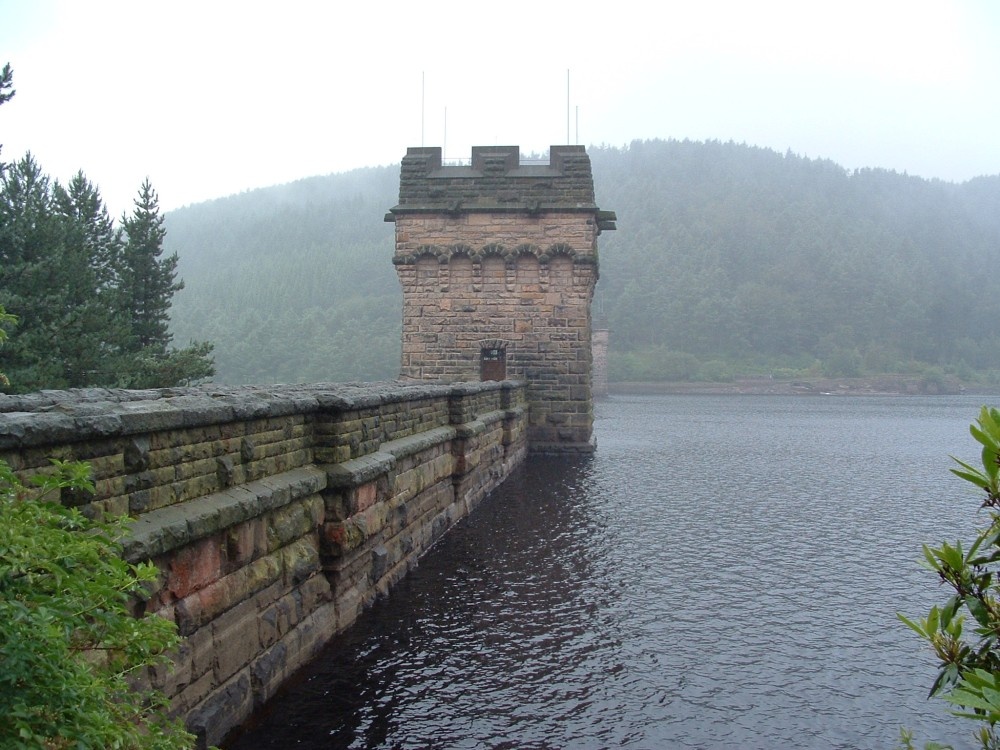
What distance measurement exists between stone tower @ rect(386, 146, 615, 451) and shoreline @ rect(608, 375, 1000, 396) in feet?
252

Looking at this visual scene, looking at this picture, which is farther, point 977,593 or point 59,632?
point 977,593

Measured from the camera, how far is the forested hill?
10281cm

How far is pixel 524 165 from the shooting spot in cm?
2297

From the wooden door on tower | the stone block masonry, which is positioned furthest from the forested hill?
the stone block masonry

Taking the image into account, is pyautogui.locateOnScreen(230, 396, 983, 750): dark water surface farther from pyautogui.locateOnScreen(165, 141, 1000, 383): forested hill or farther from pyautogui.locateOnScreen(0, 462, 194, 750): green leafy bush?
pyautogui.locateOnScreen(165, 141, 1000, 383): forested hill

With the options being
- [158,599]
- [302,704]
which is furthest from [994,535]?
[302,704]

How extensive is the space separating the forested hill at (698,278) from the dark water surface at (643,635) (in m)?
75.8

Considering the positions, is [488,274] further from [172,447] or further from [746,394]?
[746,394]

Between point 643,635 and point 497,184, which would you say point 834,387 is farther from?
point 643,635

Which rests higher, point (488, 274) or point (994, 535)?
point (488, 274)

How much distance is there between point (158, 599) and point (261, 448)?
1738 millimetres

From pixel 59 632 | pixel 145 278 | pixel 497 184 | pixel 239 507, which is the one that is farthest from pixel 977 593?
pixel 145 278

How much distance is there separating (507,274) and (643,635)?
1496 centimetres

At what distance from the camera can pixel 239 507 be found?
212 inches
